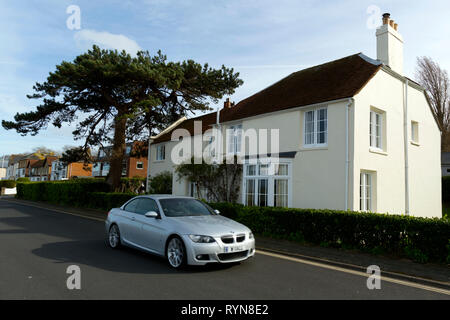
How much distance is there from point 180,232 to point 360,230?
5.21m

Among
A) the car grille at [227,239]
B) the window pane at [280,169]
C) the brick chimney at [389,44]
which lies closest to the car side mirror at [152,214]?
the car grille at [227,239]

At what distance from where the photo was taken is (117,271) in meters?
6.39

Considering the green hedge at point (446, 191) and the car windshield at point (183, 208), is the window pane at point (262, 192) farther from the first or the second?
the green hedge at point (446, 191)

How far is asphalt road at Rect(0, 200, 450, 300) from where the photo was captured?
5141 millimetres

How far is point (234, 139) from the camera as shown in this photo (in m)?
18.1

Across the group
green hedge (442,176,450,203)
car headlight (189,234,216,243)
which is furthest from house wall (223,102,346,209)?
green hedge (442,176,450,203)

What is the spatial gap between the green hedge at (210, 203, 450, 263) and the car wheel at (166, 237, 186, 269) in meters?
4.83

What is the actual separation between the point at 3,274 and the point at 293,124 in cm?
1169

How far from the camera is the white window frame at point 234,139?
17672mm

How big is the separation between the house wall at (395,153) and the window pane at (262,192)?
3.79 meters

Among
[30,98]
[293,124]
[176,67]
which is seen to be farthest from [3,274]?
[30,98]

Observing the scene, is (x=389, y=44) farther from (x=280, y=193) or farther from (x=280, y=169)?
(x=280, y=193)

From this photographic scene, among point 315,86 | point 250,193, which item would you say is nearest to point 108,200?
point 250,193

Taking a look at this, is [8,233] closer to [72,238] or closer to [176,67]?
[72,238]
